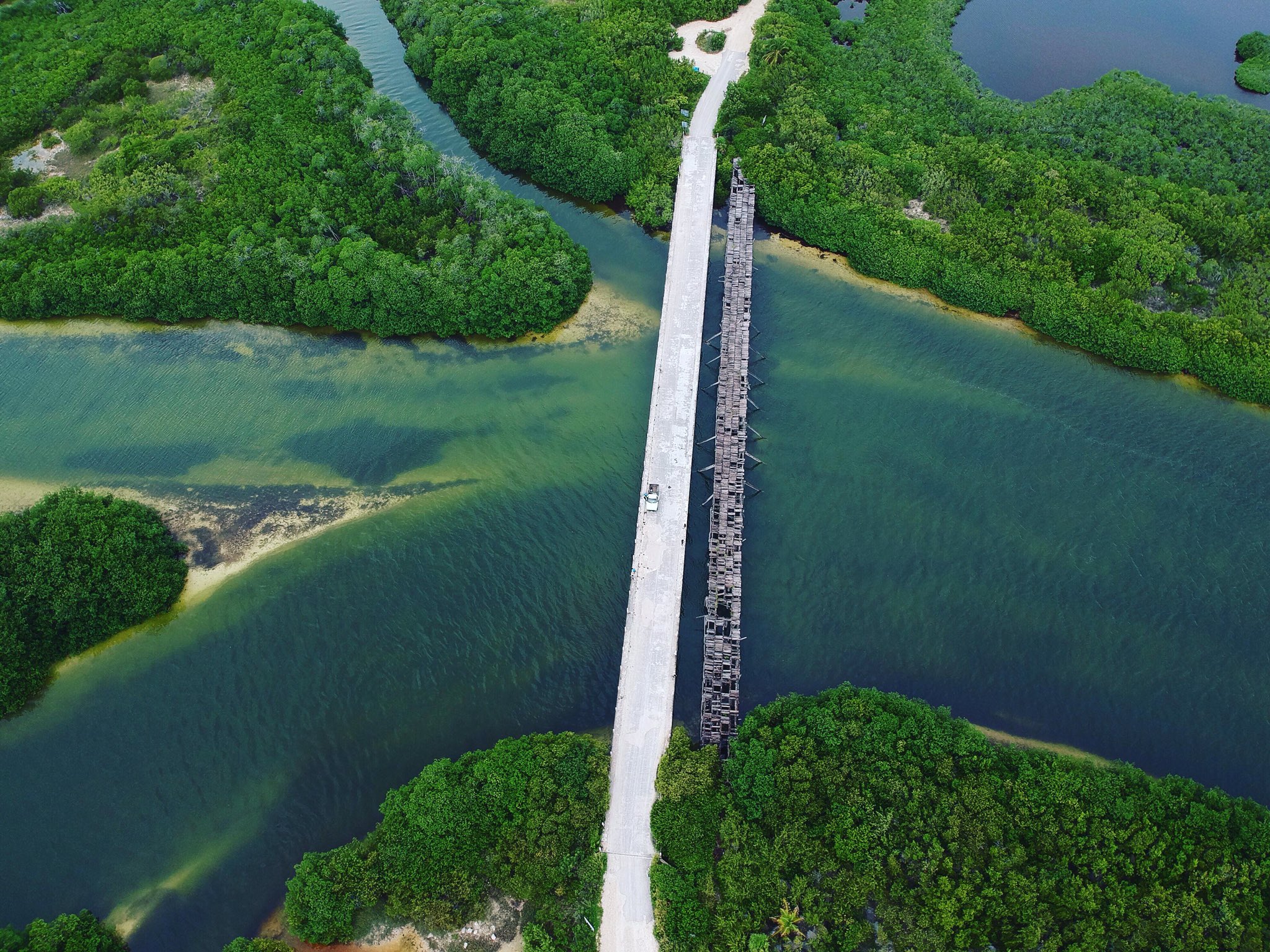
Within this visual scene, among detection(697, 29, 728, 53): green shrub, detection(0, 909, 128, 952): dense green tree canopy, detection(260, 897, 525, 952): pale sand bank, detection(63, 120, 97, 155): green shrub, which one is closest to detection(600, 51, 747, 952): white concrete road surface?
detection(260, 897, 525, 952): pale sand bank

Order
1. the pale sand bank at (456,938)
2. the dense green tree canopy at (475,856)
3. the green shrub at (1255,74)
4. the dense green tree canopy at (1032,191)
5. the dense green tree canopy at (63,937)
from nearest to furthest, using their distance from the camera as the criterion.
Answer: the dense green tree canopy at (63,937)
the dense green tree canopy at (475,856)
the pale sand bank at (456,938)
the dense green tree canopy at (1032,191)
the green shrub at (1255,74)

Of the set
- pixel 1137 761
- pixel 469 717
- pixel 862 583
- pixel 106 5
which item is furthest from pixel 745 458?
pixel 106 5

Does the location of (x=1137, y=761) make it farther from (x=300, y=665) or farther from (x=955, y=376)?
(x=300, y=665)

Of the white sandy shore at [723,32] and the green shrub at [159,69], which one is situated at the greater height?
the white sandy shore at [723,32]

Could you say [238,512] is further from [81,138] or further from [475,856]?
[81,138]

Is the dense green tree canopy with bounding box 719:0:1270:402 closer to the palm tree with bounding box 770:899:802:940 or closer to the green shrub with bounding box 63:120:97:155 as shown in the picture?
the palm tree with bounding box 770:899:802:940

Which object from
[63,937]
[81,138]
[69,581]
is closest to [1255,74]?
[69,581]

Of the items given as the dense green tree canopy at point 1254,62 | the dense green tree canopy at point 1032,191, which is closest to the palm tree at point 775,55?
the dense green tree canopy at point 1032,191

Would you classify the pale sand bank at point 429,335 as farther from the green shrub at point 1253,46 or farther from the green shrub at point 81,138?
the green shrub at point 1253,46
